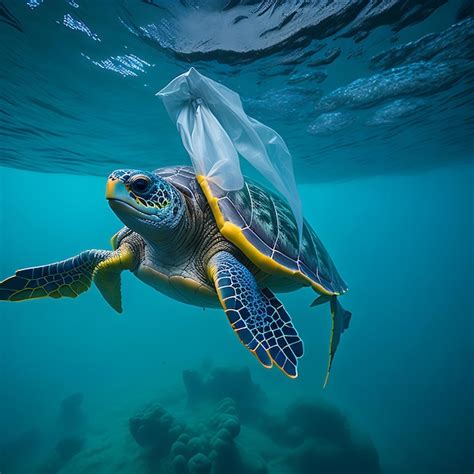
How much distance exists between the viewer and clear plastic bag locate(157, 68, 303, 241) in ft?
9.14

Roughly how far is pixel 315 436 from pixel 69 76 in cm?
1225

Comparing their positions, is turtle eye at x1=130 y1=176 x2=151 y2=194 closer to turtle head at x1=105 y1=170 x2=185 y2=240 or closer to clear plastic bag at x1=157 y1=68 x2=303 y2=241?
turtle head at x1=105 y1=170 x2=185 y2=240

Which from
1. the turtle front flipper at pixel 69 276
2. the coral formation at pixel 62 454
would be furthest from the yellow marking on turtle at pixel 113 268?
the coral formation at pixel 62 454

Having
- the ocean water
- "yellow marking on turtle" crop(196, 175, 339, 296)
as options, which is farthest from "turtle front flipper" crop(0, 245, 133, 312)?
the ocean water

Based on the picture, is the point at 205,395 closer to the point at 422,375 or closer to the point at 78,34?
the point at 78,34

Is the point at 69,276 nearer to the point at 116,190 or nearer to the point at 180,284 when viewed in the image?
the point at 180,284

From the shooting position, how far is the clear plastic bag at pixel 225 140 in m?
2.79

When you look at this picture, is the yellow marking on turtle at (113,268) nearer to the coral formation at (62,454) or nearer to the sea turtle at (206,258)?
the sea turtle at (206,258)

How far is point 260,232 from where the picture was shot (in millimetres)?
2953

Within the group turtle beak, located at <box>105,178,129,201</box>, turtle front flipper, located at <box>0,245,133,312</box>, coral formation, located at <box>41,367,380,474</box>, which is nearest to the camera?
turtle beak, located at <box>105,178,129,201</box>

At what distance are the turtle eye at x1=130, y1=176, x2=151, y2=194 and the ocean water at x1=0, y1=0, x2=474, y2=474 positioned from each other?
13.4 ft

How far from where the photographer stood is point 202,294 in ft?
10.3

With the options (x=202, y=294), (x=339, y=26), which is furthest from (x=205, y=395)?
(x=339, y=26)

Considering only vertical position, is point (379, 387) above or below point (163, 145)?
below
